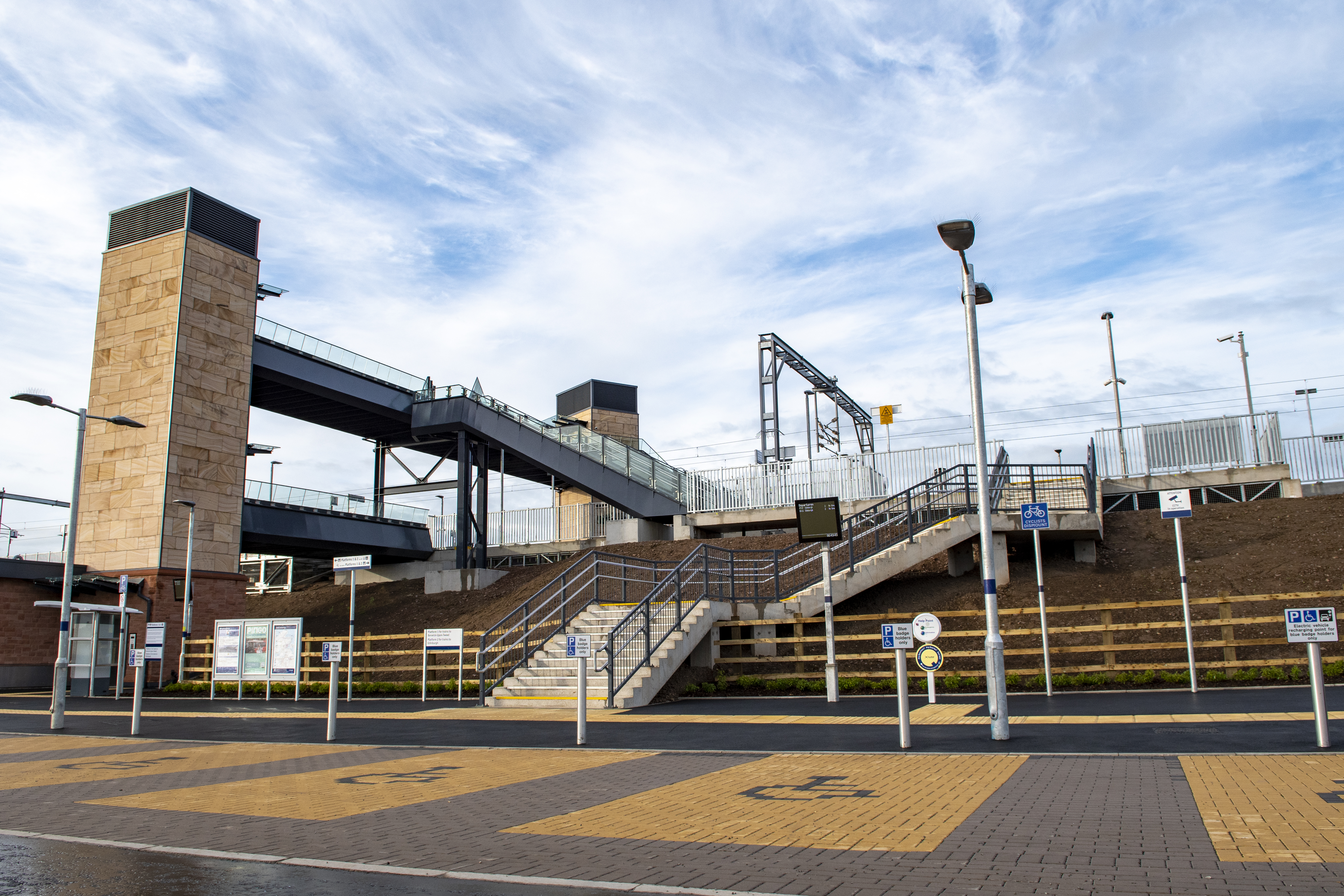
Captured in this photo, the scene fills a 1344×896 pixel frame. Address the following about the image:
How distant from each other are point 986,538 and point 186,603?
27495 mm

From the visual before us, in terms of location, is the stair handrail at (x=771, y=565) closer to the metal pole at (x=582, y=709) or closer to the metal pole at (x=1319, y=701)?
the metal pole at (x=582, y=709)

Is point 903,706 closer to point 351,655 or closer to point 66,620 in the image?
point 351,655

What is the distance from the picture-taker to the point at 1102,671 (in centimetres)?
1733

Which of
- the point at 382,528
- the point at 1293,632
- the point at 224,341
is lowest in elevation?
the point at 1293,632

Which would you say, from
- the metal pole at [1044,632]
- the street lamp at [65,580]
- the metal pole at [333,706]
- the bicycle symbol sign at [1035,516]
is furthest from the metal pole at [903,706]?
the street lamp at [65,580]

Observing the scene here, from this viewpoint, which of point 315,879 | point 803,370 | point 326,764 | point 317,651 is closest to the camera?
point 315,879

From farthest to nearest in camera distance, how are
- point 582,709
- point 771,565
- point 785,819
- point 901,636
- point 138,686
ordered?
point 771,565 < point 138,686 < point 582,709 < point 901,636 < point 785,819

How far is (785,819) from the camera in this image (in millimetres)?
7496

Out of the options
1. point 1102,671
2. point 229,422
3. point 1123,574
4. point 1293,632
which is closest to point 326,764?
point 1293,632

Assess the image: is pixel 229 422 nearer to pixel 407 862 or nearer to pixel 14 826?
pixel 14 826

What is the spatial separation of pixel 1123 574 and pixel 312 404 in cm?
3060

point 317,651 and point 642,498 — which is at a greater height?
point 642,498

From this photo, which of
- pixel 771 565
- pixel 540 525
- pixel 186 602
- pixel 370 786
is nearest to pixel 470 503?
pixel 540 525

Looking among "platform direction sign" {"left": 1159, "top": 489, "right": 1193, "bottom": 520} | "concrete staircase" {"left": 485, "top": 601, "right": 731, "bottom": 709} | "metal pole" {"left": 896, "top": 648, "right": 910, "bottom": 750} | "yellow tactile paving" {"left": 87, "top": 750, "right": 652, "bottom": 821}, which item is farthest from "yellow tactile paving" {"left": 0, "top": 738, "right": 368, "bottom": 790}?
"platform direction sign" {"left": 1159, "top": 489, "right": 1193, "bottom": 520}
